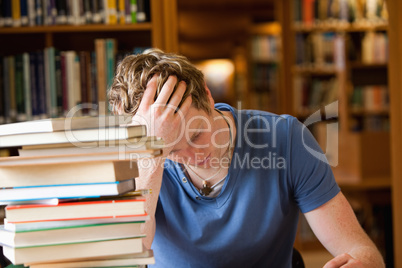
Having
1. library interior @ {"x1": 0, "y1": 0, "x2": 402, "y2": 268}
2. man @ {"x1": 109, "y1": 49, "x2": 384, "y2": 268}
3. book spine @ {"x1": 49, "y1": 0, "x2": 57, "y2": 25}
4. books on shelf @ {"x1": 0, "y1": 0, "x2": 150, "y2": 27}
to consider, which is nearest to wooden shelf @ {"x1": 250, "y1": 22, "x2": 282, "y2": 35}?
library interior @ {"x1": 0, "y1": 0, "x2": 402, "y2": 268}

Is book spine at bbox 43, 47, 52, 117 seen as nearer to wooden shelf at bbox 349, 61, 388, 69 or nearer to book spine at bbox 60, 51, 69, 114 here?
book spine at bbox 60, 51, 69, 114

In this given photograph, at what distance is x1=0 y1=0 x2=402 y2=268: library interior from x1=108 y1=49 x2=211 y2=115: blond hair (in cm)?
13

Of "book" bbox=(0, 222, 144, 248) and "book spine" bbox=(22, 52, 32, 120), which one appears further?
"book spine" bbox=(22, 52, 32, 120)

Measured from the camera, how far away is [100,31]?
2.20 metres

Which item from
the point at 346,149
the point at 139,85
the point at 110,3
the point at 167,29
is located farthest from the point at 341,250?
the point at 346,149

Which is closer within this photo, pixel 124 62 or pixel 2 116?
pixel 124 62

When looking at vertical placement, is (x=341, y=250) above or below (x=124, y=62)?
below

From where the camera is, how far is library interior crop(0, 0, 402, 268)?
6.75 ft

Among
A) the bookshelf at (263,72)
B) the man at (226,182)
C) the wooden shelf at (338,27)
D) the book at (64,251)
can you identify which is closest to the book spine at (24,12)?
the man at (226,182)

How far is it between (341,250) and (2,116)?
5.15ft

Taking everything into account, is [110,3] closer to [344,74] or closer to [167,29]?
[167,29]

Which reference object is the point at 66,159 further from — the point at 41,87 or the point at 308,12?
the point at 308,12

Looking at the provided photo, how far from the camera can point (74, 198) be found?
755 mm

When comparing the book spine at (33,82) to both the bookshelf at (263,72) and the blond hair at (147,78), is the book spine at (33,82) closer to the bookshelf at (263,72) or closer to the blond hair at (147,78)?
the blond hair at (147,78)
